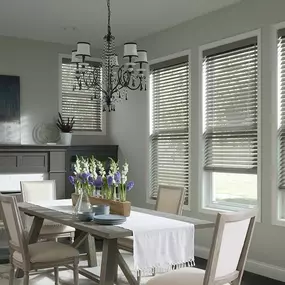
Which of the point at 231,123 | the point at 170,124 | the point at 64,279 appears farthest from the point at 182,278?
the point at 170,124

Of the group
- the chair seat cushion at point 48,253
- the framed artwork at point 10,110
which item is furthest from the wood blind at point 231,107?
the framed artwork at point 10,110

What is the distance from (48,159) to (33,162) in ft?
0.74

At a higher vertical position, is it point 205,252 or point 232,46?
point 232,46

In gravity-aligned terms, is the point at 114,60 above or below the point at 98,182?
above

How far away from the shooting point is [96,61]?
744 cm

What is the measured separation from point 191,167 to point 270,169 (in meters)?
1.27

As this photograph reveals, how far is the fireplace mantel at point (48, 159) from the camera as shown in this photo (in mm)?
6223

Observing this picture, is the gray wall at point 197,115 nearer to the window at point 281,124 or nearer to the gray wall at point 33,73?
the window at point 281,124

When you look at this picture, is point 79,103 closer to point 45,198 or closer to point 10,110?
point 10,110

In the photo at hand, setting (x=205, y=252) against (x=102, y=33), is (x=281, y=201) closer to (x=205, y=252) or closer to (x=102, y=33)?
(x=205, y=252)

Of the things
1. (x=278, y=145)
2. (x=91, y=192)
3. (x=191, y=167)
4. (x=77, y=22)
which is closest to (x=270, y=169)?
(x=278, y=145)

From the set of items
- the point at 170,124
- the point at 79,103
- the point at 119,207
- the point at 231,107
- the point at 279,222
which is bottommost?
the point at 279,222

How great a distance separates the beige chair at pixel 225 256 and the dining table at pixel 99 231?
1.10 ft

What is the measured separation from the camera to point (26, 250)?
3664 mm
